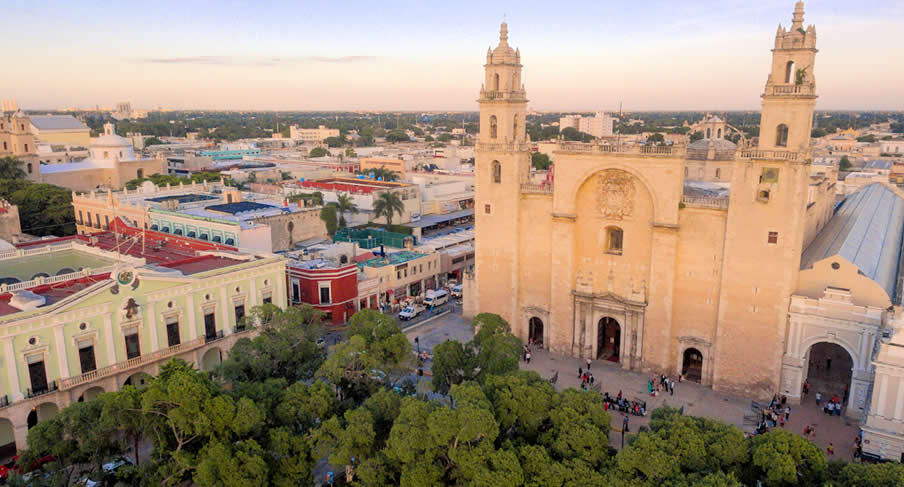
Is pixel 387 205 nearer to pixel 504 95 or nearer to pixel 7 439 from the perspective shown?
pixel 504 95

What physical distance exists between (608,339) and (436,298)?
13.2m

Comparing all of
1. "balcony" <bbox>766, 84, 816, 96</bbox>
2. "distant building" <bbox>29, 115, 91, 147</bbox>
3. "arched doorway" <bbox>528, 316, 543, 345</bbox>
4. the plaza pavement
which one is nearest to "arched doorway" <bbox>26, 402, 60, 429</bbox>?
the plaza pavement

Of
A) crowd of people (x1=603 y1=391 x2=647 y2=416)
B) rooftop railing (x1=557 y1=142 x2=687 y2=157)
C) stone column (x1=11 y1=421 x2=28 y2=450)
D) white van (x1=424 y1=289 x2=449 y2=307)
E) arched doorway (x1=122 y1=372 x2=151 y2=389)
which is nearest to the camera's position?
stone column (x1=11 y1=421 x2=28 y2=450)

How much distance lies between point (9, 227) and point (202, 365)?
99.8 feet

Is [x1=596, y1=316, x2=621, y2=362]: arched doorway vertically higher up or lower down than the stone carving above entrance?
lower down

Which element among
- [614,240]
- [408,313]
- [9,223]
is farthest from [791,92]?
[9,223]

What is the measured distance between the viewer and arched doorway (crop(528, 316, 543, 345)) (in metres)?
40.6

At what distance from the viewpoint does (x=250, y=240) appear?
4281 cm

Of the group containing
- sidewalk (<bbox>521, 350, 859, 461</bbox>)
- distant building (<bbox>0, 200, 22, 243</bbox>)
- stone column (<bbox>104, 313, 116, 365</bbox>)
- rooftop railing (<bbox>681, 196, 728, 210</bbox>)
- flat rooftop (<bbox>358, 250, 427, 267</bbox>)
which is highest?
rooftop railing (<bbox>681, 196, 728, 210</bbox>)

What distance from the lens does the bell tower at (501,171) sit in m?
38.8

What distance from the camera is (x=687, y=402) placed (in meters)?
32.3

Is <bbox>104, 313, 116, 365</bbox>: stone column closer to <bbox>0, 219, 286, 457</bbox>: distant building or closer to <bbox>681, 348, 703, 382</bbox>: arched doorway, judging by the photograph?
<bbox>0, 219, 286, 457</bbox>: distant building

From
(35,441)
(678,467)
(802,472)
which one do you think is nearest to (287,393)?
(35,441)

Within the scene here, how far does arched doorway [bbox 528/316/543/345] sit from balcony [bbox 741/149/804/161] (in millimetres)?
16065
